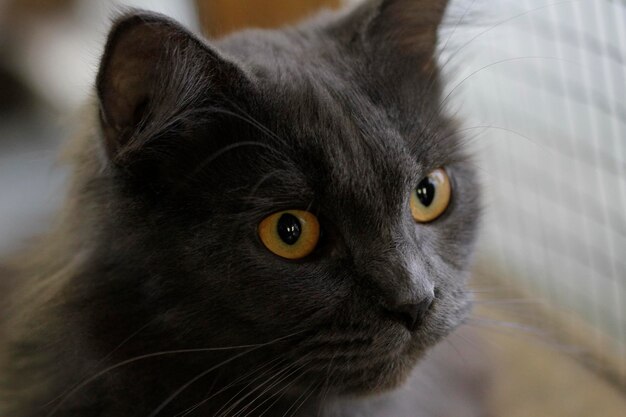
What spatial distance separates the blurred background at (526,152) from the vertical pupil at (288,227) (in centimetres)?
45

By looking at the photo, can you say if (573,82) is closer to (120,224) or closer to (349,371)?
(349,371)

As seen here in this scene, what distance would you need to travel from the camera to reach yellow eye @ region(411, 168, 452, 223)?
1.14 meters

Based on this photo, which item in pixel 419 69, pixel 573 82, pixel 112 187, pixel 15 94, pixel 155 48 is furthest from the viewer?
pixel 15 94

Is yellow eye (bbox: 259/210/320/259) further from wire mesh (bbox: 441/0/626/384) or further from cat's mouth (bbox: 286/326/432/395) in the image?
wire mesh (bbox: 441/0/626/384)

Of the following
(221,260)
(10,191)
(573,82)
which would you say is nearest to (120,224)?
(221,260)

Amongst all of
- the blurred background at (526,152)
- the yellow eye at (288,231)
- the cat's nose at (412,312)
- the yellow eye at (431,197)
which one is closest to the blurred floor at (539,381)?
the blurred background at (526,152)

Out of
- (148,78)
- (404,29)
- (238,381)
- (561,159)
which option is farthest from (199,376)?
(561,159)

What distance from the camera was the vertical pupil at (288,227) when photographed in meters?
1.01

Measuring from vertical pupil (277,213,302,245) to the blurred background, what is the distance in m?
0.45

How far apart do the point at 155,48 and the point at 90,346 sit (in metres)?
0.48

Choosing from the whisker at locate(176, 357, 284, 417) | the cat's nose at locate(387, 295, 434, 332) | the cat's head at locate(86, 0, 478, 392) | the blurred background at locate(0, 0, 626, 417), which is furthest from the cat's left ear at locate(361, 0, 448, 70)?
the whisker at locate(176, 357, 284, 417)

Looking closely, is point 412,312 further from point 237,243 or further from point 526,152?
point 526,152

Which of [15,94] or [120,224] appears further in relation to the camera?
[15,94]

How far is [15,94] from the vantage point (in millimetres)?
2395
